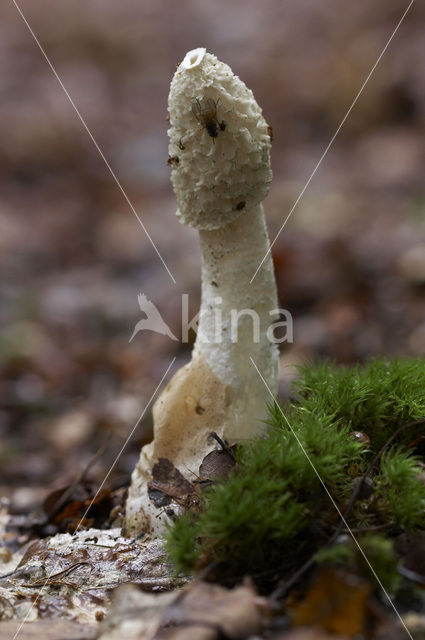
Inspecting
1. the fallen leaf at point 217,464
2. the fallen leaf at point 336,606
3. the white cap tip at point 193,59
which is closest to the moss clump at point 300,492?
the fallen leaf at point 217,464

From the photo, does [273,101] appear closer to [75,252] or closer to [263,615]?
[75,252]

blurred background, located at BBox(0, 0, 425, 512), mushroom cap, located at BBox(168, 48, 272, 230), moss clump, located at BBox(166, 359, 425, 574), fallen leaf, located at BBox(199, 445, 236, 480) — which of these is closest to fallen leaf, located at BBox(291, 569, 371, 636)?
moss clump, located at BBox(166, 359, 425, 574)

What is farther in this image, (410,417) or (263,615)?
(410,417)

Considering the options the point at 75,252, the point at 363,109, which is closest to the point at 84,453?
the point at 75,252

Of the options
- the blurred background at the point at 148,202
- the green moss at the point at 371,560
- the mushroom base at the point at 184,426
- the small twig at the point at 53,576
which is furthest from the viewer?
the blurred background at the point at 148,202

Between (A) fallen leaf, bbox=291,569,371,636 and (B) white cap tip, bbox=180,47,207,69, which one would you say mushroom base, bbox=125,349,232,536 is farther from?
(B) white cap tip, bbox=180,47,207,69

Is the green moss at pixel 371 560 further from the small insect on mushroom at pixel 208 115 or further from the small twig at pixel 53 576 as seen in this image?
the small insect on mushroom at pixel 208 115
